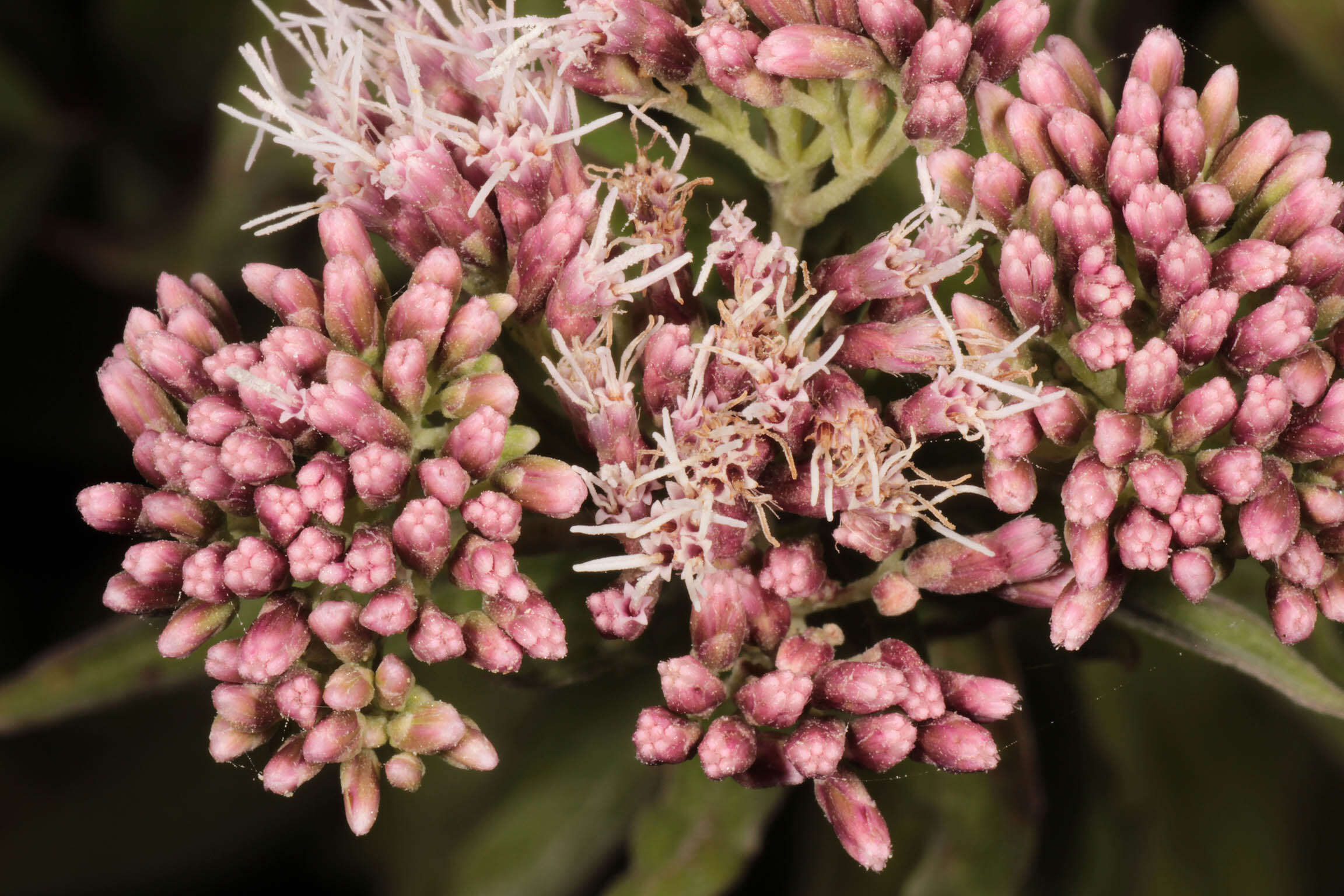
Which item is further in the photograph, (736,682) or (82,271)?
(82,271)

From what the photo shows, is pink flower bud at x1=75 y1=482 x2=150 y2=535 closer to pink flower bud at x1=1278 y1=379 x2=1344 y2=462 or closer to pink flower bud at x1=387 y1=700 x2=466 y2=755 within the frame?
pink flower bud at x1=387 y1=700 x2=466 y2=755

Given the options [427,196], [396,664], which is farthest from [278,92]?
[396,664]

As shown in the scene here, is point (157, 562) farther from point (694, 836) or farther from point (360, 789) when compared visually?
point (694, 836)

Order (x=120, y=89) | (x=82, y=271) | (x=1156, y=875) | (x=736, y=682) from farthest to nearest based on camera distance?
(x=120, y=89)
(x=82, y=271)
(x=1156, y=875)
(x=736, y=682)

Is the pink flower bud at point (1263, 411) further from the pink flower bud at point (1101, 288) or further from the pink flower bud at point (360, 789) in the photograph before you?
the pink flower bud at point (360, 789)

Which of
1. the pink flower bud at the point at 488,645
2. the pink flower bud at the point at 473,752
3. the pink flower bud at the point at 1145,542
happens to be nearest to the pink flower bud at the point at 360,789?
the pink flower bud at the point at 473,752

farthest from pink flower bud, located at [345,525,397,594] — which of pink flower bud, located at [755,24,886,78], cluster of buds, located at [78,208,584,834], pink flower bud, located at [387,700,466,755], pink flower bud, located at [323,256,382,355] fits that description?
pink flower bud, located at [755,24,886,78]

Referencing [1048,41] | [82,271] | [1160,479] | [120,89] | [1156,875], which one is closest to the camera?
[1160,479]

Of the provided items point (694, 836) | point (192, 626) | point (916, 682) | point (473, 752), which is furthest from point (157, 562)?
point (916, 682)

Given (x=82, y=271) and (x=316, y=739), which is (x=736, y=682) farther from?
(x=82, y=271)
